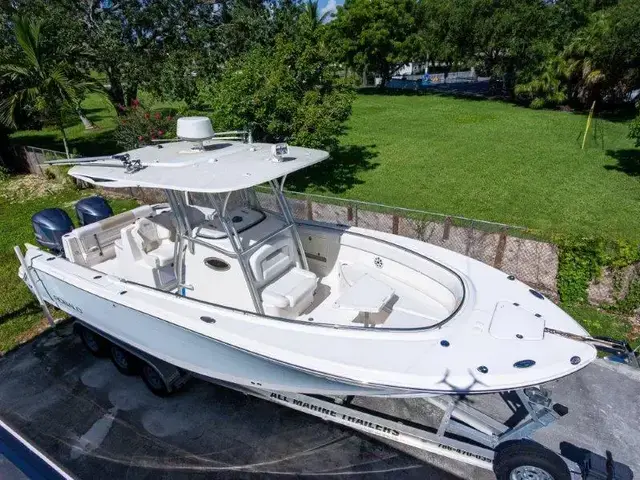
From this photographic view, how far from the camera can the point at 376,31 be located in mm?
31500

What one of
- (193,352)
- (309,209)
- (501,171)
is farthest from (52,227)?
(501,171)

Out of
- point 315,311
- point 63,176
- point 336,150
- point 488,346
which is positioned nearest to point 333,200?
point 315,311

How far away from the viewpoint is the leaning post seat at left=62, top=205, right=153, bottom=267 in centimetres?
570

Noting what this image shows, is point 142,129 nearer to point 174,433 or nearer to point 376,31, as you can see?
point 174,433

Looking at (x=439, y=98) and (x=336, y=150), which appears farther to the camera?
(x=439, y=98)

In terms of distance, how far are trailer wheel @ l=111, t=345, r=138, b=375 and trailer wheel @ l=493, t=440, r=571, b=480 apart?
4.29 m

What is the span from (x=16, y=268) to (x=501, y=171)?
44.9 ft

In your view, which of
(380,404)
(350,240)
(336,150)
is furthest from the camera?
(336,150)

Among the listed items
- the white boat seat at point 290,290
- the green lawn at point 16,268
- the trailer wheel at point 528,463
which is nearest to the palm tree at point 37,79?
the green lawn at point 16,268

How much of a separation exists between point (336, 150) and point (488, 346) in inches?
517

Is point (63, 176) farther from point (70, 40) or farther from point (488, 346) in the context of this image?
point (488, 346)

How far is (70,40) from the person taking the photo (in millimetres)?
14094

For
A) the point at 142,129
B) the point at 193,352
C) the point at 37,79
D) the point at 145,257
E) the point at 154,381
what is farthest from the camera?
the point at 142,129

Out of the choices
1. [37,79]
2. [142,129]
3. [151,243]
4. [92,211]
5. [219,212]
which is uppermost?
[37,79]
